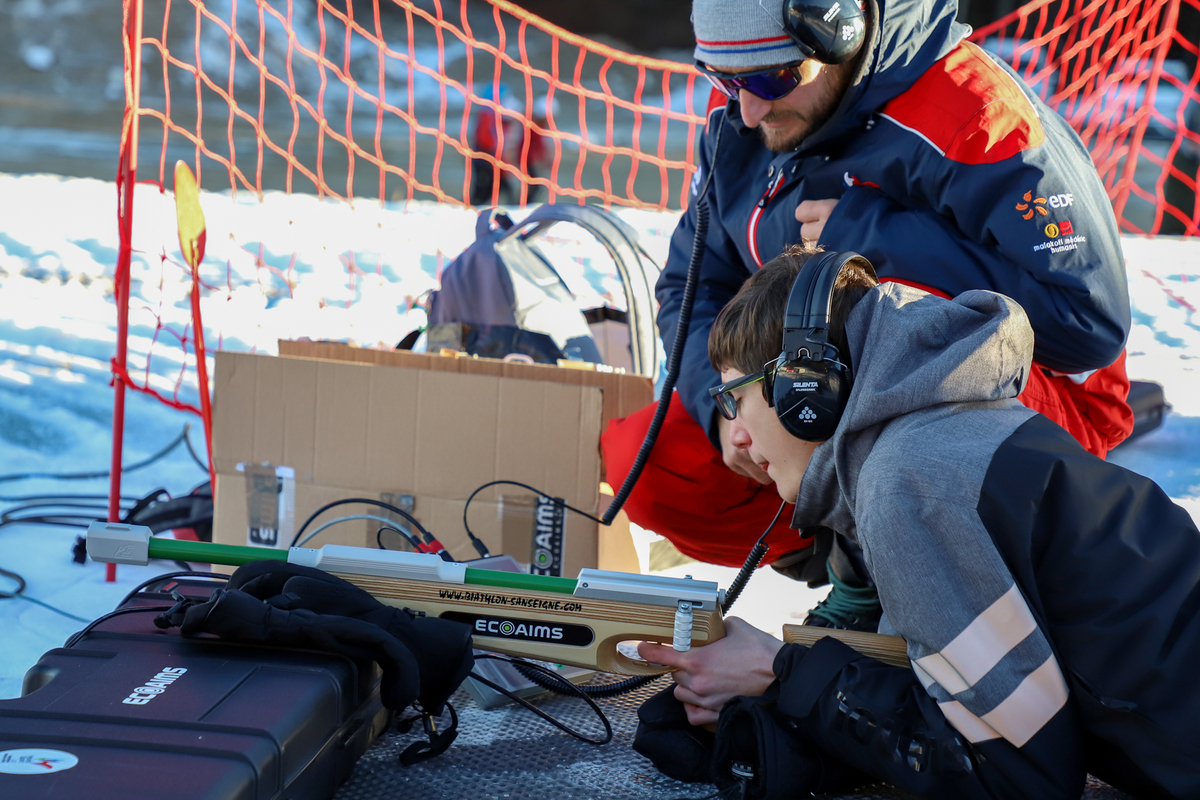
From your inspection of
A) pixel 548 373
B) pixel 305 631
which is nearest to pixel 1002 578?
pixel 305 631

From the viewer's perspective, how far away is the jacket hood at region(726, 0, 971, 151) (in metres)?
1.37

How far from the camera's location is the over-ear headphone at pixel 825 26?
4.11ft

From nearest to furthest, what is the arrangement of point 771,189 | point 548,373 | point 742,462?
point 742,462, point 771,189, point 548,373

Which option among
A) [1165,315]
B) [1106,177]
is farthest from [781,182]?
[1106,177]

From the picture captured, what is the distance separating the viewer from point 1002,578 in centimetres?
84

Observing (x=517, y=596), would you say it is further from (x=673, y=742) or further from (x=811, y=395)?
(x=811, y=395)

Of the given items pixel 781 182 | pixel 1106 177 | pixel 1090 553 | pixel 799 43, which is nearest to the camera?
pixel 1090 553

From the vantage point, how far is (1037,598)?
34.3 inches

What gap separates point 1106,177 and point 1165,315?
2.88 m

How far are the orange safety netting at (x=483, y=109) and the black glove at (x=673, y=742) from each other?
1.37 metres

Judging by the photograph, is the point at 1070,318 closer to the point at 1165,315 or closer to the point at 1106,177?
the point at 1165,315

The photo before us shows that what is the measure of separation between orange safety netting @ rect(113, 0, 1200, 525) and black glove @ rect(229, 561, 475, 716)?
1.10 metres

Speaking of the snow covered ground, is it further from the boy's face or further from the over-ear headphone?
the over-ear headphone

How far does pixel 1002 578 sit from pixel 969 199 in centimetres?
65
